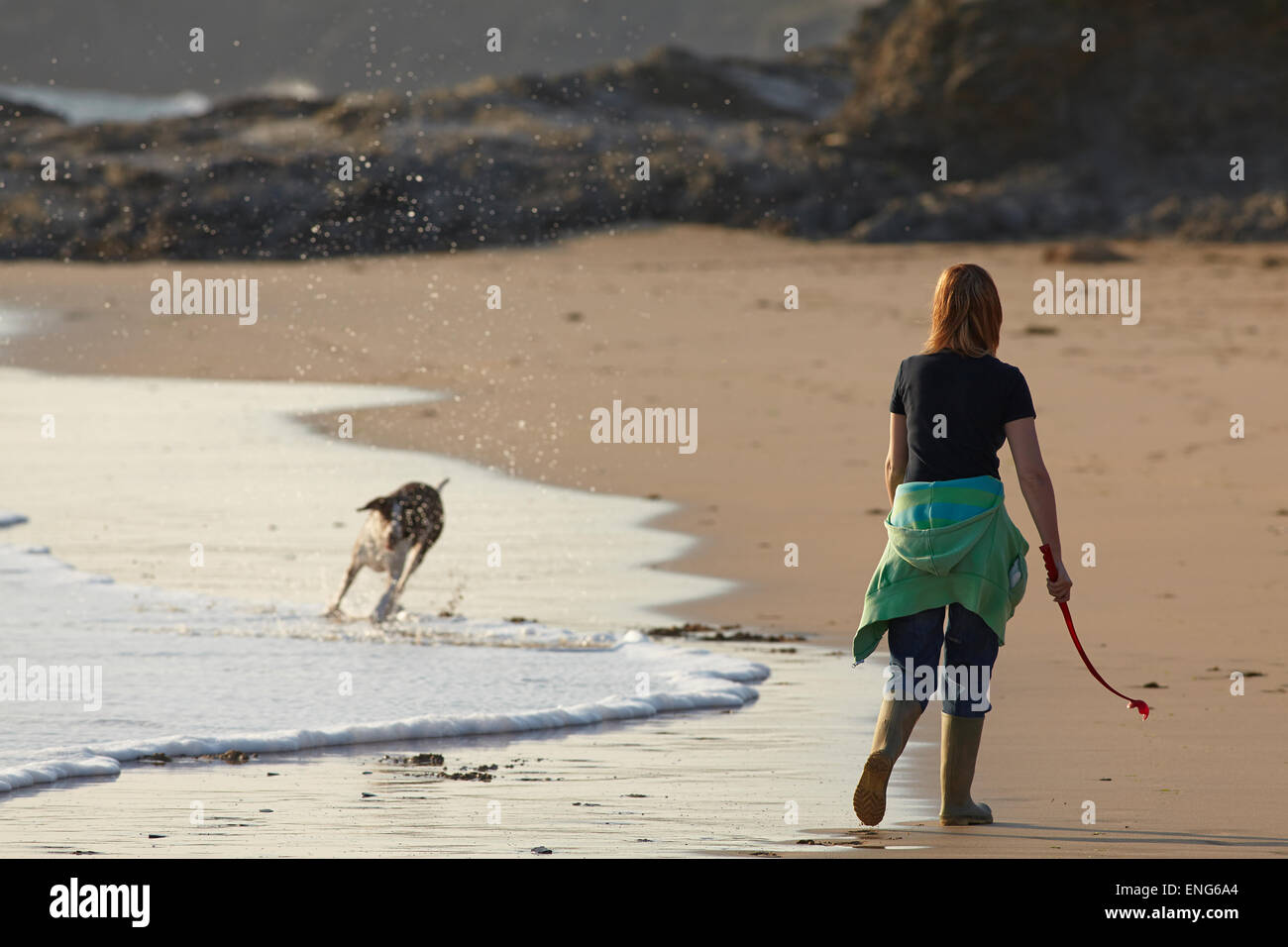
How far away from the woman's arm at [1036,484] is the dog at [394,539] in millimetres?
5820

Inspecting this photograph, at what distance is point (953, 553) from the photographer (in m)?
6.41

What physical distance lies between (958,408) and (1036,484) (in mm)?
343

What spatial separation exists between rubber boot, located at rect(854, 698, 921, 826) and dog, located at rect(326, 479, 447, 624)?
5453mm

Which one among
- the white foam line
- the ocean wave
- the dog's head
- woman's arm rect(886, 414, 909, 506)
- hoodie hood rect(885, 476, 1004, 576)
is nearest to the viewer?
hoodie hood rect(885, 476, 1004, 576)

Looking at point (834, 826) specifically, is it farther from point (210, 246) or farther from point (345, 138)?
point (345, 138)

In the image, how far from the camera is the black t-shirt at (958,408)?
251 inches

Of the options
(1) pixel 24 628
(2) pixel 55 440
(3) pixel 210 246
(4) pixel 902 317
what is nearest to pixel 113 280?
(3) pixel 210 246

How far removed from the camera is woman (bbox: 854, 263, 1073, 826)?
638cm

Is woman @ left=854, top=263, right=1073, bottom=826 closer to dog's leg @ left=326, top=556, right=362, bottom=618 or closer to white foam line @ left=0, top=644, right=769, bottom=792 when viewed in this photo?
white foam line @ left=0, top=644, right=769, bottom=792

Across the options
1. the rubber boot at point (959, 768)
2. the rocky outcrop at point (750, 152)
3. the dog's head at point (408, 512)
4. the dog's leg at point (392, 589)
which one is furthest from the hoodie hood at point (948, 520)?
the rocky outcrop at point (750, 152)

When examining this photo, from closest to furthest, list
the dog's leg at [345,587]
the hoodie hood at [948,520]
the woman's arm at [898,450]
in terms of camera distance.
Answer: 1. the hoodie hood at [948,520]
2. the woman's arm at [898,450]
3. the dog's leg at [345,587]

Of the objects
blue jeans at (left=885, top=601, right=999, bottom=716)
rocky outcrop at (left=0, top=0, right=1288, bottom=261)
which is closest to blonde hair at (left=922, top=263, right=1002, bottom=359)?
blue jeans at (left=885, top=601, right=999, bottom=716)

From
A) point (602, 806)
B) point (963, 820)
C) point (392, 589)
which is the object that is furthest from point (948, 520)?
point (392, 589)

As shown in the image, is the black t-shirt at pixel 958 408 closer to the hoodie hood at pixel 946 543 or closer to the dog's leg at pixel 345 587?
the hoodie hood at pixel 946 543
